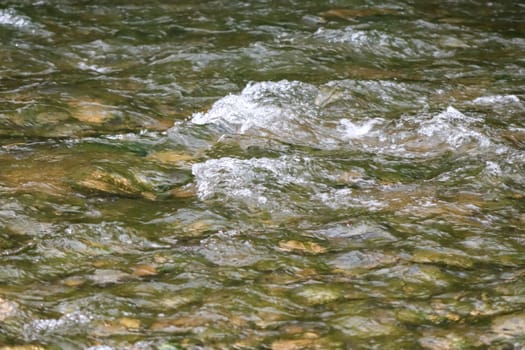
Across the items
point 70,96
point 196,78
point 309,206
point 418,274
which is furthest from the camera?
point 196,78

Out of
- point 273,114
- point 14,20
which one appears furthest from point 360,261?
point 14,20

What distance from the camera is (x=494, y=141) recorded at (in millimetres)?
6004

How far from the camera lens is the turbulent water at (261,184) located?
3.76 meters

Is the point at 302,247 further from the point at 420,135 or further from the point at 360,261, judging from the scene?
the point at 420,135

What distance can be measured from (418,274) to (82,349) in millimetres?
1776

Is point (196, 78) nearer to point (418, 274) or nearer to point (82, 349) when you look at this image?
point (418, 274)

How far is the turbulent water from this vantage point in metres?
3.76

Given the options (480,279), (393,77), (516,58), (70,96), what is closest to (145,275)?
(480,279)

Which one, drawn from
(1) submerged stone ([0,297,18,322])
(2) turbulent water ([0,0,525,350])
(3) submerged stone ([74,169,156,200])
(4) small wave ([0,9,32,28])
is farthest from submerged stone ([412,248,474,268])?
A: (4) small wave ([0,9,32,28])

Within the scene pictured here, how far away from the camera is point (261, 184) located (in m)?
5.19

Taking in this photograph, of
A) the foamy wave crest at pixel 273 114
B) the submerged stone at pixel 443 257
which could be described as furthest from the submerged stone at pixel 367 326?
the foamy wave crest at pixel 273 114

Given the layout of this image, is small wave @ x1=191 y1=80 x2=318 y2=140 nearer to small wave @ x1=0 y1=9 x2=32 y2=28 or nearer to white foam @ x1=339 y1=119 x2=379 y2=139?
white foam @ x1=339 y1=119 x2=379 y2=139

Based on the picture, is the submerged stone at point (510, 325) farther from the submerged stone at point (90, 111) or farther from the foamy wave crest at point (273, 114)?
the submerged stone at point (90, 111)

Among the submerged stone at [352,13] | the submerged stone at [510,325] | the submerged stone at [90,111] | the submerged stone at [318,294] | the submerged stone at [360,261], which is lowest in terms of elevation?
the submerged stone at [360,261]
